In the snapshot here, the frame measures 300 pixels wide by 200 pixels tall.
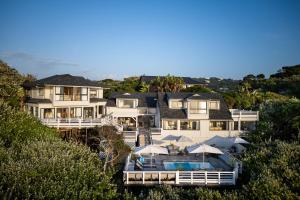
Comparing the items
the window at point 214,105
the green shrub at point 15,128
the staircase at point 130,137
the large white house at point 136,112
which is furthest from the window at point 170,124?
the green shrub at point 15,128

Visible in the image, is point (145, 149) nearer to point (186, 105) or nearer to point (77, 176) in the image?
point (77, 176)

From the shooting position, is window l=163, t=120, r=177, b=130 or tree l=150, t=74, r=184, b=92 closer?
window l=163, t=120, r=177, b=130

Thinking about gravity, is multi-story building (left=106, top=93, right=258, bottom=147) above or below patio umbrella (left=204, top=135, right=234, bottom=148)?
above

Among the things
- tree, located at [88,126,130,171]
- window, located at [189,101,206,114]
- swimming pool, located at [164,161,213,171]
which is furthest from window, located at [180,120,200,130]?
swimming pool, located at [164,161,213,171]

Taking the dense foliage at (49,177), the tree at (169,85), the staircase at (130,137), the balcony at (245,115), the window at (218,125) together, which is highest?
the tree at (169,85)

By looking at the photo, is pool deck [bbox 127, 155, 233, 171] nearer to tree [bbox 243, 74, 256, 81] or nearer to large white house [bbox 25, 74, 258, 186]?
large white house [bbox 25, 74, 258, 186]

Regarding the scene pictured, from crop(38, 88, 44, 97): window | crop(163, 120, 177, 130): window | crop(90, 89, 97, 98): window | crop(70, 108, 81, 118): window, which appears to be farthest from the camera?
crop(90, 89, 97, 98): window

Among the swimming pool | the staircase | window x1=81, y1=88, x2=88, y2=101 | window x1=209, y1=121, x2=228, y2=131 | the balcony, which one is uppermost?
window x1=81, y1=88, x2=88, y2=101

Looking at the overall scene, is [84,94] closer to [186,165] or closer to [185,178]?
[186,165]

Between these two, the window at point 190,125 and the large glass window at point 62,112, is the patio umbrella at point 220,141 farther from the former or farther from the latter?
the large glass window at point 62,112
